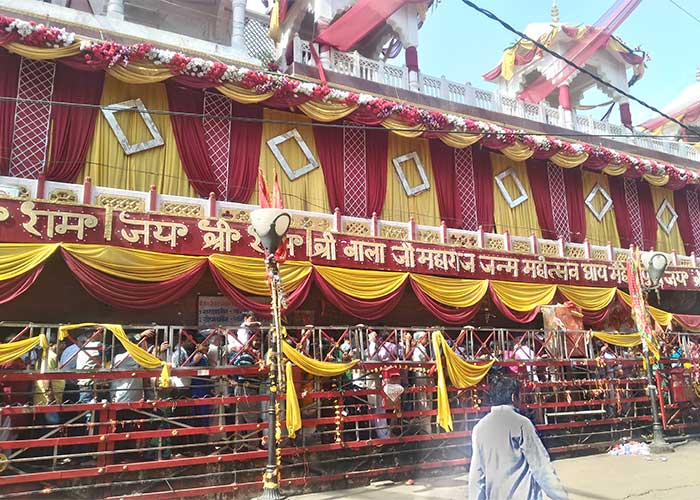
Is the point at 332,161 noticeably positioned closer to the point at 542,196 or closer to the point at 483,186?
the point at 483,186

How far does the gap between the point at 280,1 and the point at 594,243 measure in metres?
11.5

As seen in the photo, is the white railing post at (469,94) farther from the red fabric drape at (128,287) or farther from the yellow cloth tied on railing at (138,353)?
the yellow cloth tied on railing at (138,353)

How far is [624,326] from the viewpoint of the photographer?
50.0 feet

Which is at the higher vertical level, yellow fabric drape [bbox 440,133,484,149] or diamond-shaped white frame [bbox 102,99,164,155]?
yellow fabric drape [bbox 440,133,484,149]

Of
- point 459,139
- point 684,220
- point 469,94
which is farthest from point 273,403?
point 684,220

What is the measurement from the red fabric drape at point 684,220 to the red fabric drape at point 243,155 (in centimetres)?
1436

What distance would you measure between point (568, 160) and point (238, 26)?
9.29 meters

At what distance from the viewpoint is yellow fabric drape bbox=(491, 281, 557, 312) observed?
12.1 m

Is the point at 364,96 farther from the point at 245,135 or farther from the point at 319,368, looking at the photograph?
the point at 319,368

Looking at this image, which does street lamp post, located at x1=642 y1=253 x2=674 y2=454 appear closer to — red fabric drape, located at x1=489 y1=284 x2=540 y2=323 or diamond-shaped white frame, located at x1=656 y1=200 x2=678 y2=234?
red fabric drape, located at x1=489 y1=284 x2=540 y2=323

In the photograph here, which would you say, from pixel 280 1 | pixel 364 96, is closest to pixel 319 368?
pixel 364 96

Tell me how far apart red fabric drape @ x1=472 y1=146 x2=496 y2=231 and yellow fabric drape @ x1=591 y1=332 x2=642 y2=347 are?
378 cm

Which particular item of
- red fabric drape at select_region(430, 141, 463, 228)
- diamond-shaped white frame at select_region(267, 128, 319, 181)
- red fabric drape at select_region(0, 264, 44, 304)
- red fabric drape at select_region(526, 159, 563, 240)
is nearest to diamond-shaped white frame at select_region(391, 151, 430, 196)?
red fabric drape at select_region(430, 141, 463, 228)

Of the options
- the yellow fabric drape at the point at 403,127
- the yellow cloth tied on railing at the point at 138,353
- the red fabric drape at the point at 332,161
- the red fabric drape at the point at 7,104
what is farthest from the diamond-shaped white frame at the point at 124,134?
the yellow fabric drape at the point at 403,127
